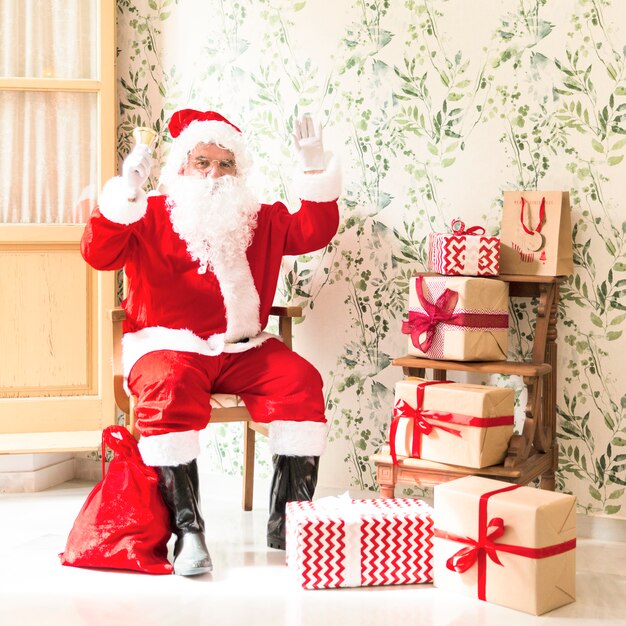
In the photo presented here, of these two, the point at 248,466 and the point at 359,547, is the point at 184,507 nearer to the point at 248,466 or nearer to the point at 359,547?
the point at 359,547

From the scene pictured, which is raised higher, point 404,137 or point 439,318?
point 404,137

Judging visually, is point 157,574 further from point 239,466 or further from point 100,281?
point 100,281

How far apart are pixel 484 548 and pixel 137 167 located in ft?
4.92

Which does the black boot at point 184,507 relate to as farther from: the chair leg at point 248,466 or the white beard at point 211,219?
the white beard at point 211,219

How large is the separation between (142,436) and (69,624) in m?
0.62

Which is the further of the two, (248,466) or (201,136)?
(248,466)

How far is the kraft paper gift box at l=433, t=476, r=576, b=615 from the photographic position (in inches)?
85.3

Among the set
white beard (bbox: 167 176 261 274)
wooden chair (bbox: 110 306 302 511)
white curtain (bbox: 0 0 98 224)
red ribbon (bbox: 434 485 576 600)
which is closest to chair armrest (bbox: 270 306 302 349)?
wooden chair (bbox: 110 306 302 511)

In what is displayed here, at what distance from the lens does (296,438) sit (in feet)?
8.74

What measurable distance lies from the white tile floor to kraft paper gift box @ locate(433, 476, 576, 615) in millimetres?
43

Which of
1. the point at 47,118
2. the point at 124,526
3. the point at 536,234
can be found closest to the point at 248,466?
the point at 124,526

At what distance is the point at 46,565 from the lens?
8.26 feet

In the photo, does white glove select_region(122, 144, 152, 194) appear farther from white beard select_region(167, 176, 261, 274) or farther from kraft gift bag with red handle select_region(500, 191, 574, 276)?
kraft gift bag with red handle select_region(500, 191, 574, 276)

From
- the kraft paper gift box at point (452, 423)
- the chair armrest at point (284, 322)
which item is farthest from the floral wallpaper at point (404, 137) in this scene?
the kraft paper gift box at point (452, 423)
